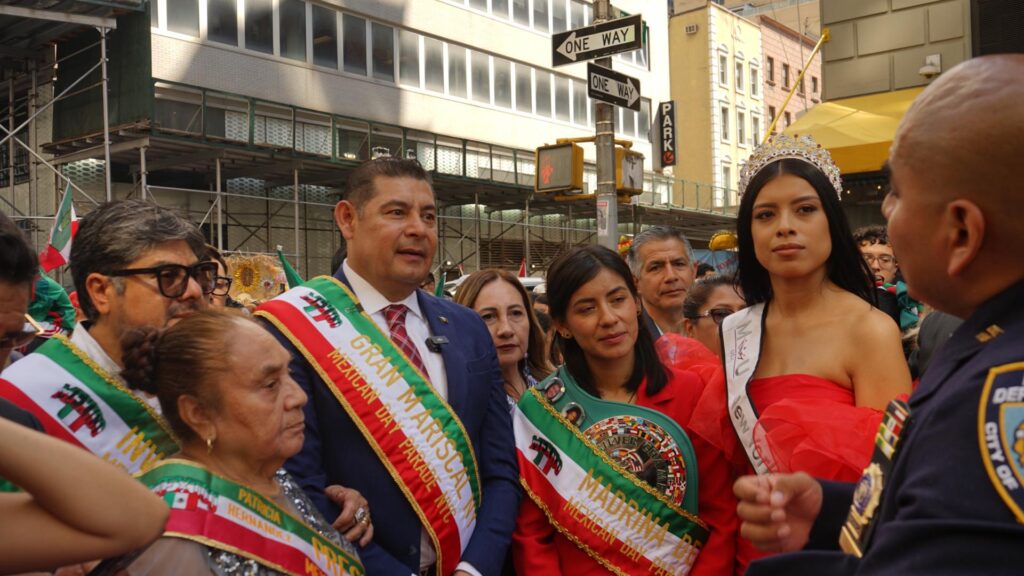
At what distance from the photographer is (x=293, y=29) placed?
62.5ft

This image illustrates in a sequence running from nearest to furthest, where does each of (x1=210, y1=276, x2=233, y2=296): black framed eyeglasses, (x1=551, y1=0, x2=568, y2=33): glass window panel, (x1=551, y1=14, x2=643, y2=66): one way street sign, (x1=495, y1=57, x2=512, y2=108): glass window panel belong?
(x1=210, y1=276, x2=233, y2=296): black framed eyeglasses
(x1=551, y1=14, x2=643, y2=66): one way street sign
(x1=495, y1=57, x2=512, y2=108): glass window panel
(x1=551, y1=0, x2=568, y2=33): glass window panel

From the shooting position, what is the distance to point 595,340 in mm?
2998

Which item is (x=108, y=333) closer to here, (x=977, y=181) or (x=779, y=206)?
(x=779, y=206)

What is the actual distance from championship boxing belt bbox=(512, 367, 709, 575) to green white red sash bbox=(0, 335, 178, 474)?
1.15 meters

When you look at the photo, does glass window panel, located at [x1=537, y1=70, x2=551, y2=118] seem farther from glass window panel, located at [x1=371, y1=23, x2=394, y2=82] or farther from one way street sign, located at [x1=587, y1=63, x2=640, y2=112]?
one way street sign, located at [x1=587, y1=63, x2=640, y2=112]

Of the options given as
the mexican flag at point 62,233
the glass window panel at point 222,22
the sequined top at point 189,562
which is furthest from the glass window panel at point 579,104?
the sequined top at point 189,562

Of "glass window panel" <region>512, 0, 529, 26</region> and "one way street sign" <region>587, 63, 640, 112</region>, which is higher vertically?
"glass window panel" <region>512, 0, 529, 26</region>

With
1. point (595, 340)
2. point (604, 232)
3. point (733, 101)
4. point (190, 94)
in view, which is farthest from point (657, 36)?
point (595, 340)

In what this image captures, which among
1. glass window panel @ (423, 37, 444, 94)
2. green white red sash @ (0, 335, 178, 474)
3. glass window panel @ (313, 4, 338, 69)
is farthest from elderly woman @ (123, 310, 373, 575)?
glass window panel @ (423, 37, 444, 94)

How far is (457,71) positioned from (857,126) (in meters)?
14.1

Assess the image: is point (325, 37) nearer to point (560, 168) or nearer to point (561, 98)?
point (561, 98)

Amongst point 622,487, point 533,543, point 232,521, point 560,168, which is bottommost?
point 533,543

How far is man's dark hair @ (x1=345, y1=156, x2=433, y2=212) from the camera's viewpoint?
2.99m

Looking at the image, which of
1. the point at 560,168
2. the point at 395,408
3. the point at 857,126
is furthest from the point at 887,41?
the point at 395,408
